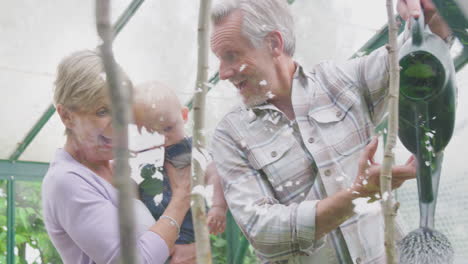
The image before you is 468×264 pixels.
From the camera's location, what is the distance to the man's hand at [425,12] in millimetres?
696

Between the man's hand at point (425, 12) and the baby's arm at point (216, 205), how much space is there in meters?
0.26

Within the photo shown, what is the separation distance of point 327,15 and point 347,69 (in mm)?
117

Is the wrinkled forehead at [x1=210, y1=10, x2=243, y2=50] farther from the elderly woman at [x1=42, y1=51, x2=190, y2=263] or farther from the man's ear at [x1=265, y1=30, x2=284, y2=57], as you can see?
the elderly woman at [x1=42, y1=51, x2=190, y2=263]

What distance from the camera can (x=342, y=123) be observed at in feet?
2.28

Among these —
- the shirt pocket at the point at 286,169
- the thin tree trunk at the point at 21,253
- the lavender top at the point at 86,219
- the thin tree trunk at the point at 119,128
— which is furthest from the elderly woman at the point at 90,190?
the thin tree trunk at the point at 21,253

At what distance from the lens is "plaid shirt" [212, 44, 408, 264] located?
0.68 metres

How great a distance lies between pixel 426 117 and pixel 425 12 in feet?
0.37

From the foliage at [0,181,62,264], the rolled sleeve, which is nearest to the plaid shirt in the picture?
the rolled sleeve

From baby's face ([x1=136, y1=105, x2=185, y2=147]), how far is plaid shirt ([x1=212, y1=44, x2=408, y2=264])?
0.22ft

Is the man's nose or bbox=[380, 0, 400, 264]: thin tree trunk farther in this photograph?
the man's nose

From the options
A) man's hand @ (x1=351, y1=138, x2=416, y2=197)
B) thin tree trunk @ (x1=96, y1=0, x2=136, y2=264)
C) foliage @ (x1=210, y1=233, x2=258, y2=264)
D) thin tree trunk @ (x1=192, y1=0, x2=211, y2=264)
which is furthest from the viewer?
foliage @ (x1=210, y1=233, x2=258, y2=264)

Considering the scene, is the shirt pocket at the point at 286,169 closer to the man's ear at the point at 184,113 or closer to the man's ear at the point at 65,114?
the man's ear at the point at 184,113

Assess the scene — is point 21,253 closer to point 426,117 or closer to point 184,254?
point 184,254

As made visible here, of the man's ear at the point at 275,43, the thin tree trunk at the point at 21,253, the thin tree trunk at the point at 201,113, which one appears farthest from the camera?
the thin tree trunk at the point at 21,253
